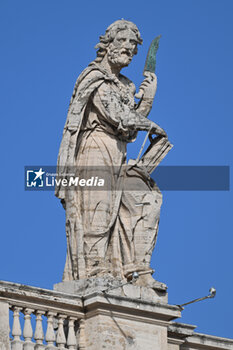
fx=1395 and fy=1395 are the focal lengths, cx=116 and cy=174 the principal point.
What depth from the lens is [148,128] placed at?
74.2 feet

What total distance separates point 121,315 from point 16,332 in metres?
1.84

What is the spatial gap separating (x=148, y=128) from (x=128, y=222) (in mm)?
1630

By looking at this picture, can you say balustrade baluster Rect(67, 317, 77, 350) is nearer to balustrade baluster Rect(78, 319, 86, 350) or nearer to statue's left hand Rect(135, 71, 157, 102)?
balustrade baluster Rect(78, 319, 86, 350)

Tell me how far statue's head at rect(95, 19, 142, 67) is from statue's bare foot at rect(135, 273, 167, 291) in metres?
3.54

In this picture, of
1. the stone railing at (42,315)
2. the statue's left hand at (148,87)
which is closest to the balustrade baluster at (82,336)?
the stone railing at (42,315)

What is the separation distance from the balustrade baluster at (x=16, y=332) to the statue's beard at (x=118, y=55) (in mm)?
4735

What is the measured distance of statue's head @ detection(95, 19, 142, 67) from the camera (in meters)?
22.7

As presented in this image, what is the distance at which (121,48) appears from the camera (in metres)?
22.6

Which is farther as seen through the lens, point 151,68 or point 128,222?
point 151,68

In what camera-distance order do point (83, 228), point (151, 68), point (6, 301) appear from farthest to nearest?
1. point (151, 68)
2. point (83, 228)
3. point (6, 301)

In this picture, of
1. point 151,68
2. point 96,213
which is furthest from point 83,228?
point 151,68

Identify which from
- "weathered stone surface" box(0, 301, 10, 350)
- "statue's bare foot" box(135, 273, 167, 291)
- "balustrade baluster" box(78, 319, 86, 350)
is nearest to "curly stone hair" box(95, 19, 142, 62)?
"statue's bare foot" box(135, 273, 167, 291)

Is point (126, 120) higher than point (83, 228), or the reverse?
point (126, 120)

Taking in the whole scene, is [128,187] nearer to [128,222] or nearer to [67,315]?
[128,222]
